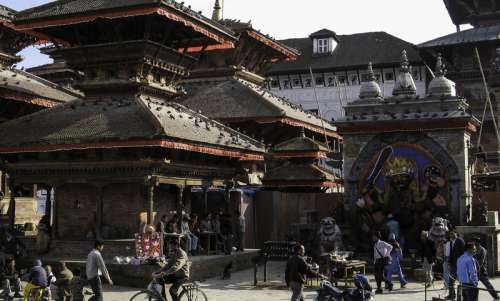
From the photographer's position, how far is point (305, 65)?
56094mm

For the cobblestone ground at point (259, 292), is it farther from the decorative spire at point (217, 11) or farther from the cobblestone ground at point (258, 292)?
the decorative spire at point (217, 11)

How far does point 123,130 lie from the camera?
20.8m

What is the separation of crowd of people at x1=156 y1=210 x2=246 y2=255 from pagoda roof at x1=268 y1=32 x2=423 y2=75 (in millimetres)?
30231

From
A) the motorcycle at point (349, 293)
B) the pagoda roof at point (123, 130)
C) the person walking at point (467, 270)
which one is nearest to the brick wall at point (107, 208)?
the pagoda roof at point (123, 130)

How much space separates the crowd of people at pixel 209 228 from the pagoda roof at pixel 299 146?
7.02m

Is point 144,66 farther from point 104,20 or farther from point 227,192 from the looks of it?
point 227,192

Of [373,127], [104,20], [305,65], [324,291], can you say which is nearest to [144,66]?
[104,20]

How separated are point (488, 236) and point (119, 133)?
Answer: 11612 millimetres

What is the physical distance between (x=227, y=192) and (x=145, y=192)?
4185mm

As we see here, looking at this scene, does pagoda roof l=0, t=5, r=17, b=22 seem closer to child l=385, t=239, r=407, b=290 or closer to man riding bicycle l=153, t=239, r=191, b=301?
man riding bicycle l=153, t=239, r=191, b=301

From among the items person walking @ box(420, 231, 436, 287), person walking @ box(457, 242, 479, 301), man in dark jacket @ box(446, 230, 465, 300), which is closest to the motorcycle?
person walking @ box(457, 242, 479, 301)

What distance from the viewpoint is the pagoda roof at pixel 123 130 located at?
66.6ft

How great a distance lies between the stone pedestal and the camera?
68.6 ft

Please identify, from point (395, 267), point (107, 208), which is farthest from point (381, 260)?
point (107, 208)
